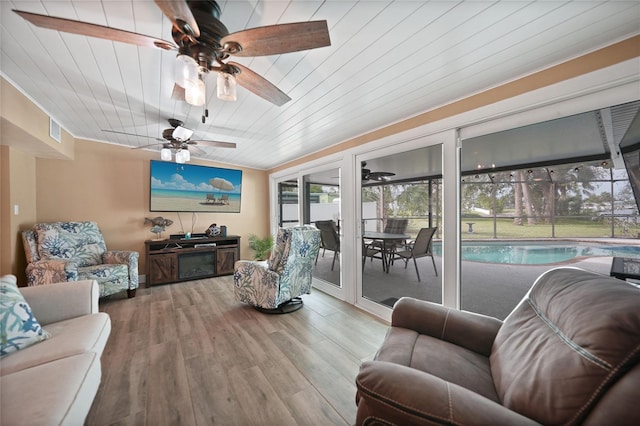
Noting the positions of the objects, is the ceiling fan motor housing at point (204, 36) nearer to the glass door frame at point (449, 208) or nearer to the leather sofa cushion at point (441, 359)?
the leather sofa cushion at point (441, 359)

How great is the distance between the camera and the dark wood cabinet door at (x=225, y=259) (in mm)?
4328

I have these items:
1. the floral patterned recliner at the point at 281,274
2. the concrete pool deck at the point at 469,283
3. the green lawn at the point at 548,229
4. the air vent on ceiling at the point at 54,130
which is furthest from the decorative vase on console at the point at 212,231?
the green lawn at the point at 548,229

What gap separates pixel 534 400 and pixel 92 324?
235 centimetres

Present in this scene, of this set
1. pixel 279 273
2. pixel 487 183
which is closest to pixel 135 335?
pixel 279 273

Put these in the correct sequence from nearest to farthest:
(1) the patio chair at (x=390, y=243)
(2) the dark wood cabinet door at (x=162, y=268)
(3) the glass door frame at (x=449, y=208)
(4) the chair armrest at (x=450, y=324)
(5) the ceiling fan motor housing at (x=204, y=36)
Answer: (5) the ceiling fan motor housing at (x=204, y=36) → (4) the chair armrest at (x=450, y=324) → (3) the glass door frame at (x=449, y=208) → (1) the patio chair at (x=390, y=243) → (2) the dark wood cabinet door at (x=162, y=268)

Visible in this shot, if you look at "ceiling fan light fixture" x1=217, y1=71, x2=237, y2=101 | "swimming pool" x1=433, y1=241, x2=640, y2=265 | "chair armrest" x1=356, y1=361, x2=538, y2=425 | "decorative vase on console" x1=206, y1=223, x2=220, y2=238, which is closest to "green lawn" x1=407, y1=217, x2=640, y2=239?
"swimming pool" x1=433, y1=241, x2=640, y2=265

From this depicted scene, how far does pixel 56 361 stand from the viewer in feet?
3.70

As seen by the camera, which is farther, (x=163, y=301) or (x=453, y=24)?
(x=163, y=301)

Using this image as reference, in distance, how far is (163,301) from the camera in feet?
10.3

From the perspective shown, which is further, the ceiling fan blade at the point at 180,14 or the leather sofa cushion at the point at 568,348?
the ceiling fan blade at the point at 180,14

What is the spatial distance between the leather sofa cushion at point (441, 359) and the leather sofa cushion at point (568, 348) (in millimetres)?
59

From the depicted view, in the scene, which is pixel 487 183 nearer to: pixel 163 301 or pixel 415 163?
pixel 415 163

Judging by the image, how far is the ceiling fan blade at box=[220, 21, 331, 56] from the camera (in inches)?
38.2

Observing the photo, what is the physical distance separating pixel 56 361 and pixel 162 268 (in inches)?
118
